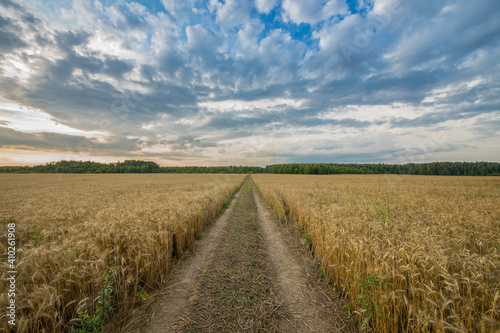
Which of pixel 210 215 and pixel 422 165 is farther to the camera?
pixel 422 165

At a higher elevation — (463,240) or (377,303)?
(463,240)

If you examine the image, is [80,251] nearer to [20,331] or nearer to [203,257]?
[20,331]

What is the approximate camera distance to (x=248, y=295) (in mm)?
4414

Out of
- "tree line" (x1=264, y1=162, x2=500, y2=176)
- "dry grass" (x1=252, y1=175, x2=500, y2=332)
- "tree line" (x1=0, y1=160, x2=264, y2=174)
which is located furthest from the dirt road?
"tree line" (x1=0, y1=160, x2=264, y2=174)

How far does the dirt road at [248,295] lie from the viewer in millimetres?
Answer: 3576

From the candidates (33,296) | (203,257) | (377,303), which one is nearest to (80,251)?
(33,296)

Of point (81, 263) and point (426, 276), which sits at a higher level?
point (426, 276)

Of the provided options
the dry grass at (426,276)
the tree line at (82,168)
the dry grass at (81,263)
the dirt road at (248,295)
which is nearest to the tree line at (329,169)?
the tree line at (82,168)

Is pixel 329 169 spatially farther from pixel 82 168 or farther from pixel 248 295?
pixel 82 168

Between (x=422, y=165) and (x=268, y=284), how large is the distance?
117081 millimetres

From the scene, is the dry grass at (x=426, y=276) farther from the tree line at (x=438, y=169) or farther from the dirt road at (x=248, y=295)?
the tree line at (x=438, y=169)

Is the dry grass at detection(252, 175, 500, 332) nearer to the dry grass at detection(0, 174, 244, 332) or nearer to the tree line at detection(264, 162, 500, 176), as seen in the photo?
the dry grass at detection(0, 174, 244, 332)

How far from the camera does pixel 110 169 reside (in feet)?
389

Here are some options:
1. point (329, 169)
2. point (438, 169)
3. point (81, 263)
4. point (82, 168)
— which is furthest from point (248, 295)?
point (82, 168)
